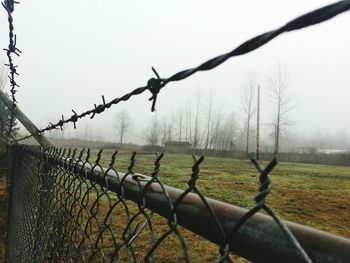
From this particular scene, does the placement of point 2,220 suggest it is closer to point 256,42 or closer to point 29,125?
point 29,125

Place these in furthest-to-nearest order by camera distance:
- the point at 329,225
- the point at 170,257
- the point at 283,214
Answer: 1. the point at 283,214
2. the point at 329,225
3. the point at 170,257

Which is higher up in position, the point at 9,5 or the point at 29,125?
the point at 9,5

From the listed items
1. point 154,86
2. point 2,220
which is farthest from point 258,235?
point 2,220

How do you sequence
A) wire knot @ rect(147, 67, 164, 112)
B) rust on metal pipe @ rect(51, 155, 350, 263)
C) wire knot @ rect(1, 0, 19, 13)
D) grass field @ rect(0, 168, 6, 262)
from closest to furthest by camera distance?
rust on metal pipe @ rect(51, 155, 350, 263) < wire knot @ rect(147, 67, 164, 112) < wire knot @ rect(1, 0, 19, 13) < grass field @ rect(0, 168, 6, 262)

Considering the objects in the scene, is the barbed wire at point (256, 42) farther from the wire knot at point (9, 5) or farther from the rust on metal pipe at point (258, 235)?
the wire knot at point (9, 5)

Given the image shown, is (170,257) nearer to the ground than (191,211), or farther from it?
Answer: nearer to the ground

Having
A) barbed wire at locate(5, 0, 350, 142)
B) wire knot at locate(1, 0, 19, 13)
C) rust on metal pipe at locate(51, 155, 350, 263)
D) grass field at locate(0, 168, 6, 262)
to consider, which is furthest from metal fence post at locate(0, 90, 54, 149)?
grass field at locate(0, 168, 6, 262)

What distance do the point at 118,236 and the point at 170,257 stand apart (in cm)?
151

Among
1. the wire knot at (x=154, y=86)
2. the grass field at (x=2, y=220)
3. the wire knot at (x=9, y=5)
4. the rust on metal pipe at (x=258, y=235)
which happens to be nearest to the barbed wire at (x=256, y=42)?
the wire knot at (x=154, y=86)

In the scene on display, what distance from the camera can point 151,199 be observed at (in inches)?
37.9

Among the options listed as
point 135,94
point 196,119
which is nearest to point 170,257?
point 135,94

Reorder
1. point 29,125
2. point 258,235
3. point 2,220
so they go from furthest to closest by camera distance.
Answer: point 2,220 → point 29,125 → point 258,235

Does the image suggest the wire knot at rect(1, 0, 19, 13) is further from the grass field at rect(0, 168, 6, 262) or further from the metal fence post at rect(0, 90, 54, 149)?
the grass field at rect(0, 168, 6, 262)

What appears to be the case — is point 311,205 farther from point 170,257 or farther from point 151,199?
point 151,199
